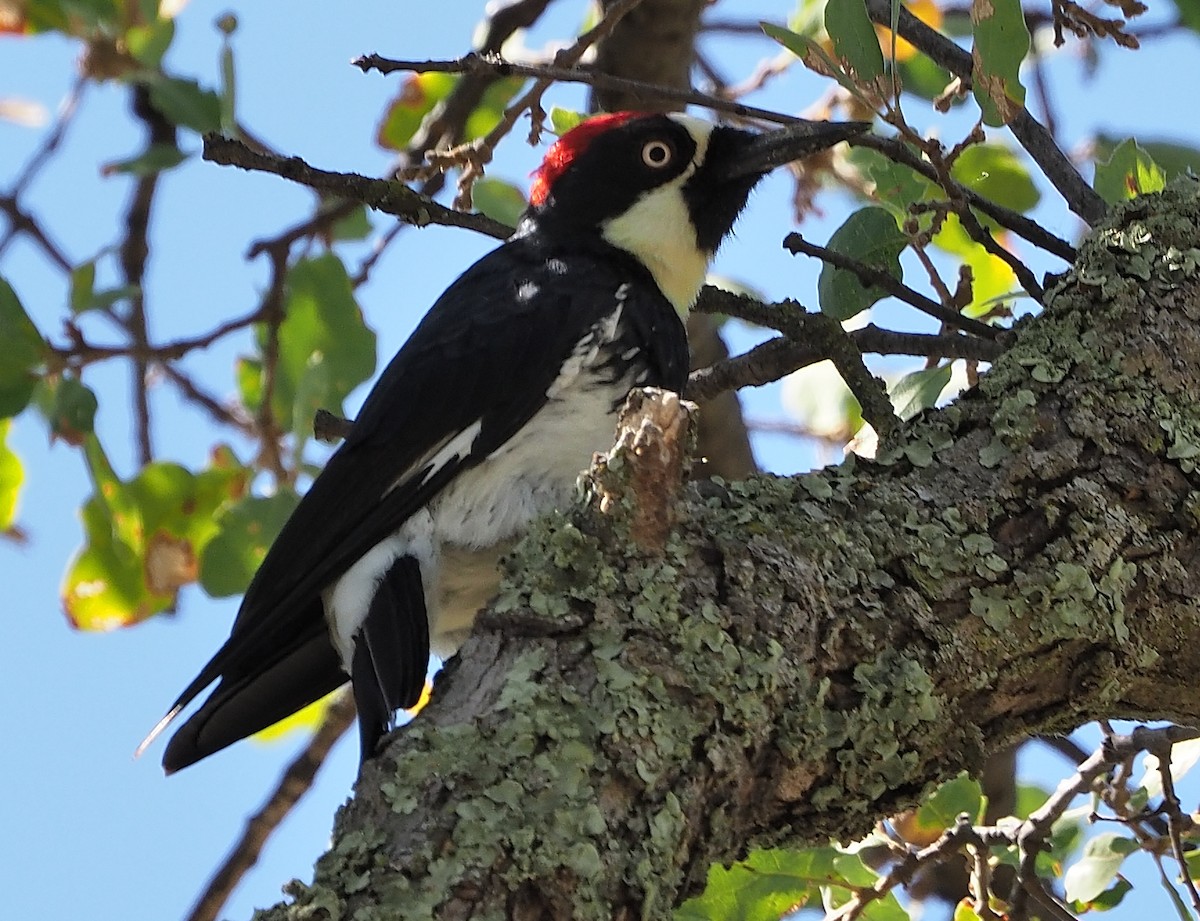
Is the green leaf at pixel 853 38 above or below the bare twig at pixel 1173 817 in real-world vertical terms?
above

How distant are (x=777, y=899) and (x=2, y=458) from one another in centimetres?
240

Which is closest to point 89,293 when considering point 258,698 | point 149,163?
point 149,163

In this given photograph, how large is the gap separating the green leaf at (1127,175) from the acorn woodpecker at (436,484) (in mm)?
456

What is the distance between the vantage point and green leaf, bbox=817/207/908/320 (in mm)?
2623

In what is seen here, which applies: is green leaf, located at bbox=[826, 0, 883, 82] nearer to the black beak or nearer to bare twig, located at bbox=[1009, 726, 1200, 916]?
the black beak

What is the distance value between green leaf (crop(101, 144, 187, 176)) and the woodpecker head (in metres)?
0.93

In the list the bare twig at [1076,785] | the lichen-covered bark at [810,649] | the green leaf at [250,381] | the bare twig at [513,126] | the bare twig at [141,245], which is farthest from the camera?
the bare twig at [141,245]

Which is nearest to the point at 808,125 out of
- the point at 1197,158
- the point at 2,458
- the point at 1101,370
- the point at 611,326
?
the point at 611,326

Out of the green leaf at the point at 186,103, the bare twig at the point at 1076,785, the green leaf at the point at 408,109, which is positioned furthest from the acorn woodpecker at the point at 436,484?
the green leaf at the point at 408,109

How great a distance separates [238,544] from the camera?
11.0ft

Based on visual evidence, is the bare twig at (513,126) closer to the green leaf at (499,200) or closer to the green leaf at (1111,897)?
the green leaf at (499,200)

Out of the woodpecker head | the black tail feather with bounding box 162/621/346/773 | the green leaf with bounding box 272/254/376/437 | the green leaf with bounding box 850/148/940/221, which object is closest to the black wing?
the black tail feather with bounding box 162/621/346/773

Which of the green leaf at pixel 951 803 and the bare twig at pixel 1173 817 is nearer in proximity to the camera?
the bare twig at pixel 1173 817

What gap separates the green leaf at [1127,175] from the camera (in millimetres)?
2637
